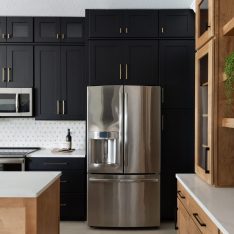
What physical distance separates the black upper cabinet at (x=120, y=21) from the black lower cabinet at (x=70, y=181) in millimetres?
1630

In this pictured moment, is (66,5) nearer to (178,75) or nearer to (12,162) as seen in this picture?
(178,75)

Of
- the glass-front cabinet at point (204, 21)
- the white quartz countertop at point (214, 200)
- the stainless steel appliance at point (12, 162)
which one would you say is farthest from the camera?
the stainless steel appliance at point (12, 162)

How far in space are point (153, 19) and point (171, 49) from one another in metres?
0.44

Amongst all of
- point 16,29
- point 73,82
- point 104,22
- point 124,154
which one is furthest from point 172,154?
point 16,29

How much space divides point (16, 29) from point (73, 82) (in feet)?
3.44

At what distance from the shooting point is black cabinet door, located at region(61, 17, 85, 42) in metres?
4.78

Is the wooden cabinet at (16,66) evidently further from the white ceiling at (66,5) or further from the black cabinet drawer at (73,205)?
the black cabinet drawer at (73,205)

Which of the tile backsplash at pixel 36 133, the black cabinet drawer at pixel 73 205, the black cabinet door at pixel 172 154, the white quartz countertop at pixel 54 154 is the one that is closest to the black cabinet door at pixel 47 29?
the tile backsplash at pixel 36 133

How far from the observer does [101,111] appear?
428 centimetres

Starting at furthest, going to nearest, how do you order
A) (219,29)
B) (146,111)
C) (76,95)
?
1. (76,95)
2. (146,111)
3. (219,29)

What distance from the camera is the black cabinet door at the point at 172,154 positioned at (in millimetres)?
4461

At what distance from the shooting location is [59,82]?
15.7 ft

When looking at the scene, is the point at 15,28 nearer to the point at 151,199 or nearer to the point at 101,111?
the point at 101,111

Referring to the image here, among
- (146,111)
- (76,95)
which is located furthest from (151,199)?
(76,95)
